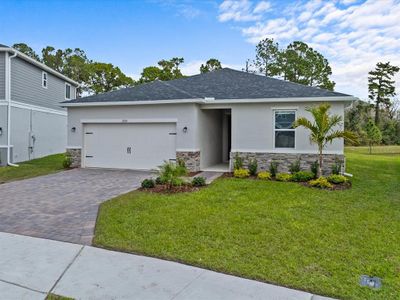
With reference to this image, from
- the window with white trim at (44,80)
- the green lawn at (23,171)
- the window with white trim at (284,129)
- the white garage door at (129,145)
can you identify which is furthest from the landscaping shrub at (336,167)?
the window with white trim at (44,80)

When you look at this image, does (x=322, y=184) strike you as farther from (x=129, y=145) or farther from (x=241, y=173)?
(x=129, y=145)

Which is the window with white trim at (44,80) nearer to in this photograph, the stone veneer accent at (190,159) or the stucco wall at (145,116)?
the stucco wall at (145,116)

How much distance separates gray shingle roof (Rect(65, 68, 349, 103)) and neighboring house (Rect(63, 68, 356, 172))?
0.12 ft

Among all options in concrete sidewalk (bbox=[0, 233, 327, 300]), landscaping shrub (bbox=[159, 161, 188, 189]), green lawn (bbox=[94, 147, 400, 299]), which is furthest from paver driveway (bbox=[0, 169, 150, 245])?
landscaping shrub (bbox=[159, 161, 188, 189])

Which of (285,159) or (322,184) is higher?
(285,159)

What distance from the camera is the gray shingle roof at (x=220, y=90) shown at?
40.5 feet

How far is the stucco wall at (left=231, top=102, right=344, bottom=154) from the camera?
11.9 m

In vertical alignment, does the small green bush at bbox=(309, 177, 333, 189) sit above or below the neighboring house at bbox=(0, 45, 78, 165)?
below

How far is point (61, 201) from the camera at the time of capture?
7.71 meters

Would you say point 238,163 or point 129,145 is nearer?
point 238,163

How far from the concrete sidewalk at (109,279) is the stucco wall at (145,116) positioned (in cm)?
814

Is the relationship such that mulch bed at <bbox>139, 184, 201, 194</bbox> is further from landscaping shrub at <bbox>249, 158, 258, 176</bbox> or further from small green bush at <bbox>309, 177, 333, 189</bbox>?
small green bush at <bbox>309, 177, 333, 189</bbox>

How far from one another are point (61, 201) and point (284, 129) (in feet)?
27.2

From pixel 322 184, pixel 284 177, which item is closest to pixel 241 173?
pixel 284 177
